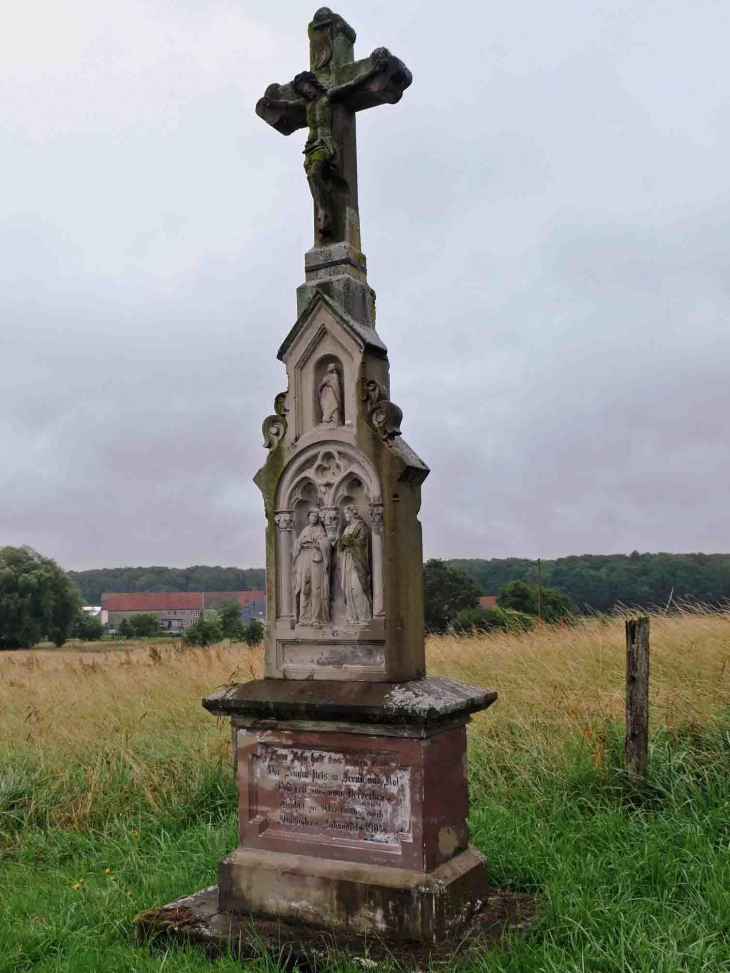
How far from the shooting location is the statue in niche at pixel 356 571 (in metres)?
4.74

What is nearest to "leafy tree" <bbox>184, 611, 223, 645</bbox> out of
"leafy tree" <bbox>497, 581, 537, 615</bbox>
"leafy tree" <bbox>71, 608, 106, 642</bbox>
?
"leafy tree" <bbox>497, 581, 537, 615</bbox>

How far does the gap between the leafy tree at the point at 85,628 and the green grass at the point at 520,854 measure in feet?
115

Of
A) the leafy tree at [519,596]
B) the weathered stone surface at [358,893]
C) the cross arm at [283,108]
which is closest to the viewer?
the weathered stone surface at [358,893]

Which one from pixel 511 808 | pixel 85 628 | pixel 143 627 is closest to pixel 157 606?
pixel 143 627

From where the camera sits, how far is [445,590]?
85.9 ft

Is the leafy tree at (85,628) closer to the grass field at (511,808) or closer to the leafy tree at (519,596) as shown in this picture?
the leafy tree at (519,596)

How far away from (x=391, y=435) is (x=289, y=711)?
162cm

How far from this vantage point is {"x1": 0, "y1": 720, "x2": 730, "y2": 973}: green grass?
405cm

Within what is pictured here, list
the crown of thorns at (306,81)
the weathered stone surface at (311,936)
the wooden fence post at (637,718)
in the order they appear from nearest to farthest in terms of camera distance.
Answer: the weathered stone surface at (311,936), the crown of thorns at (306,81), the wooden fence post at (637,718)

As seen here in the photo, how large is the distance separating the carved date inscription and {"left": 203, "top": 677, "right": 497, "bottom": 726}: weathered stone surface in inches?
9.1

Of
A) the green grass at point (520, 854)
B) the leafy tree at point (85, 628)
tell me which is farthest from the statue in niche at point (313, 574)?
the leafy tree at point (85, 628)

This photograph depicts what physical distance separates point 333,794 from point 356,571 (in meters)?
1.20

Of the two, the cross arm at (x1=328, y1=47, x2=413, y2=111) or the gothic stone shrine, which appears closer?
the gothic stone shrine

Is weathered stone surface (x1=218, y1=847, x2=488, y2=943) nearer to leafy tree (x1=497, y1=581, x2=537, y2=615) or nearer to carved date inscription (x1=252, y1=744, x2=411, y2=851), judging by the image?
carved date inscription (x1=252, y1=744, x2=411, y2=851)
